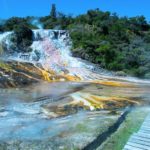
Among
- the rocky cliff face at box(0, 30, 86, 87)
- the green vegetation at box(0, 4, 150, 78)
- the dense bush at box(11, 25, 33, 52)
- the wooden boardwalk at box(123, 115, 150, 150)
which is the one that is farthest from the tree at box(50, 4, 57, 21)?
the wooden boardwalk at box(123, 115, 150, 150)

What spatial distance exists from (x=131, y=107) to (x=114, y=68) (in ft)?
59.8

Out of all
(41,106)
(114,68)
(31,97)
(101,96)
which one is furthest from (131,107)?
(114,68)

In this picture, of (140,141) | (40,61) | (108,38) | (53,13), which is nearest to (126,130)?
(140,141)

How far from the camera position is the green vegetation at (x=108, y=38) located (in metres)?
42.7

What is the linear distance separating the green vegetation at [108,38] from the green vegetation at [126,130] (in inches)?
715

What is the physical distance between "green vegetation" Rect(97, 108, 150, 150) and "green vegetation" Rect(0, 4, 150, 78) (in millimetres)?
18168

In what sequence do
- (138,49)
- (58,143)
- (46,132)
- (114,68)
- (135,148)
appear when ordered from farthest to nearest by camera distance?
(138,49)
(114,68)
(46,132)
(58,143)
(135,148)

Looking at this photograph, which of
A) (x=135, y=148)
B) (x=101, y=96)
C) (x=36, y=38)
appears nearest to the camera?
(x=135, y=148)

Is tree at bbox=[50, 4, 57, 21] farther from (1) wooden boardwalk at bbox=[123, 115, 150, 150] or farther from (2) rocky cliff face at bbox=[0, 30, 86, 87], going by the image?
(1) wooden boardwalk at bbox=[123, 115, 150, 150]

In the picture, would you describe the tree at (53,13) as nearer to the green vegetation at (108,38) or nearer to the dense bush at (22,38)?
the green vegetation at (108,38)

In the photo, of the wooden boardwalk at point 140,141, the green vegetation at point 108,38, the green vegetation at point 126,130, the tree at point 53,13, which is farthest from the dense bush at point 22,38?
the wooden boardwalk at point 140,141

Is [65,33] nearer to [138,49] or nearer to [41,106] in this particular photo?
[138,49]

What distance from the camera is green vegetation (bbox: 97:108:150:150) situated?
15811 millimetres

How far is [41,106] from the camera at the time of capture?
23844 millimetres
